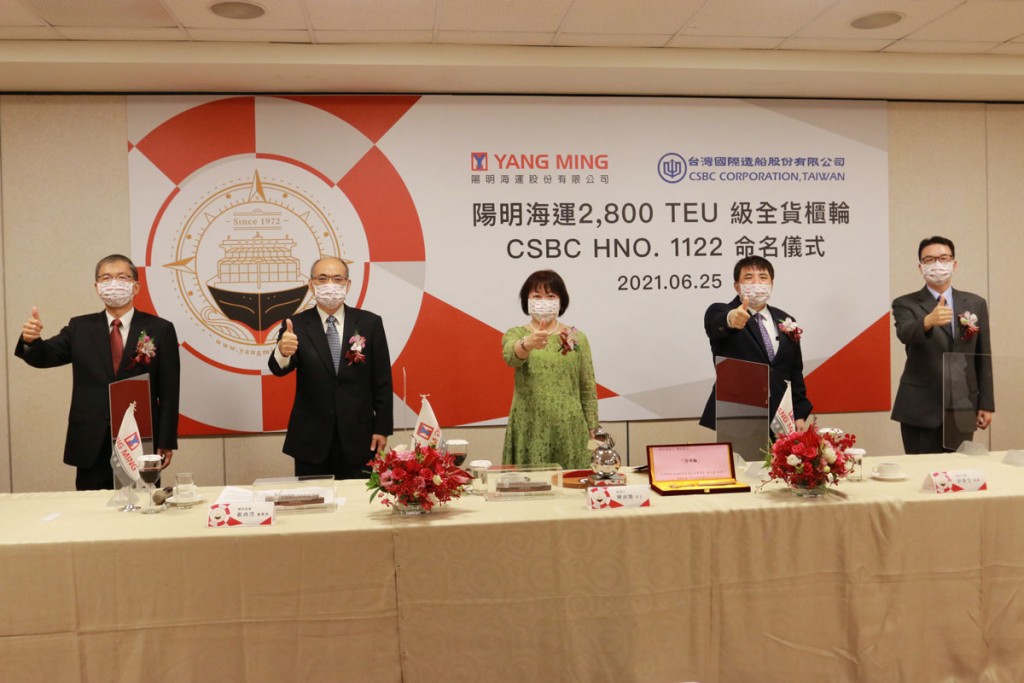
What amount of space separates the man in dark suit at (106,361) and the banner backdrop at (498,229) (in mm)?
714

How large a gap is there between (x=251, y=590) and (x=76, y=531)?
1.66ft

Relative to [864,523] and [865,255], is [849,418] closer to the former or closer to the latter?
[865,255]

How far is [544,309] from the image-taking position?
3.76 m

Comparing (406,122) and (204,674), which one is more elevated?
(406,122)

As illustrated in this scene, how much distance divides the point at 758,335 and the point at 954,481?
1896 mm

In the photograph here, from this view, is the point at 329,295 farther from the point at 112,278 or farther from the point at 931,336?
the point at 931,336

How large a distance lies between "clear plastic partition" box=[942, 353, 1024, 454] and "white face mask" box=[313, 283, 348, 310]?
2.80m

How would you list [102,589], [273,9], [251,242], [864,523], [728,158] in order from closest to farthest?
[102,589] < [864,523] < [273,9] < [251,242] < [728,158]

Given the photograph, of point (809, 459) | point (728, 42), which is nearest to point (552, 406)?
point (809, 459)

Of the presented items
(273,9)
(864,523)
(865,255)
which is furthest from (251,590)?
(865,255)

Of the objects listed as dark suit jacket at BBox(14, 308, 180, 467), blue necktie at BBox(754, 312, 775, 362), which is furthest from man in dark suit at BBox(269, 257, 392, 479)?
blue necktie at BBox(754, 312, 775, 362)

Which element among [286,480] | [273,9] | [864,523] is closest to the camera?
[864,523]

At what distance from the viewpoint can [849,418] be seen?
17.4 feet

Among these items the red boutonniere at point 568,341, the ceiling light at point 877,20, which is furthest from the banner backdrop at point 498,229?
the red boutonniere at point 568,341
